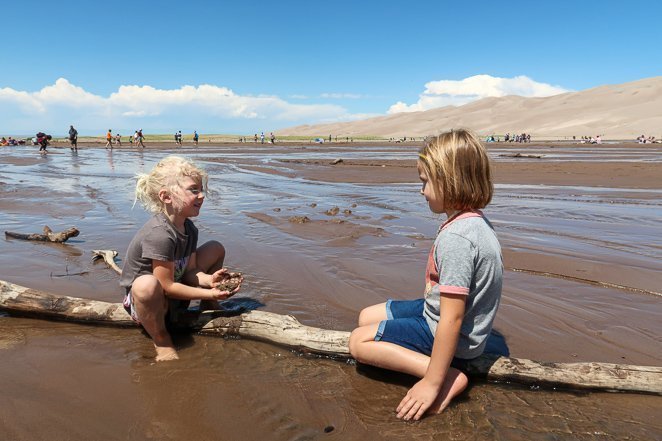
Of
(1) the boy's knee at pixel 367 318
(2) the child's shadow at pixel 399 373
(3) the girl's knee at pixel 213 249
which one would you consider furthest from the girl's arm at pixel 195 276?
(2) the child's shadow at pixel 399 373

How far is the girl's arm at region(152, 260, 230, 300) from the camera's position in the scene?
281 centimetres

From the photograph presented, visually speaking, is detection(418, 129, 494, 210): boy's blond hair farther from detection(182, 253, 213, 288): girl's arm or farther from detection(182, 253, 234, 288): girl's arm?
detection(182, 253, 213, 288): girl's arm

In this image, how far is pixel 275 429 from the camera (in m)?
2.13

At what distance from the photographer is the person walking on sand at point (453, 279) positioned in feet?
7.10

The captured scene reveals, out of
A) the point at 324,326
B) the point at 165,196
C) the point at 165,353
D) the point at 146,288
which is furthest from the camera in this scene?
the point at 324,326

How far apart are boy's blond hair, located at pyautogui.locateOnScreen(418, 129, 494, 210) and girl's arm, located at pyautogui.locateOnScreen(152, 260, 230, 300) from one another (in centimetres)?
153

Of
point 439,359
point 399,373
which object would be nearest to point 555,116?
point 399,373

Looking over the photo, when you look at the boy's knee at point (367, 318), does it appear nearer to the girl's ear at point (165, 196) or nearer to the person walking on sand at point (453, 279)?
the person walking on sand at point (453, 279)

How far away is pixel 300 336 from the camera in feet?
9.40

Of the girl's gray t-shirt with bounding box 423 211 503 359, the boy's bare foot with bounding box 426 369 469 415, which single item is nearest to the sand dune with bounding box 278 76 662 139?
the girl's gray t-shirt with bounding box 423 211 503 359

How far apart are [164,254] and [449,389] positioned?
1833 mm

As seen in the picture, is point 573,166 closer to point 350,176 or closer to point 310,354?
point 350,176

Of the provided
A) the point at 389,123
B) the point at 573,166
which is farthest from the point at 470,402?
the point at 389,123

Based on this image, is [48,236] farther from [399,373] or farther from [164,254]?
[399,373]
